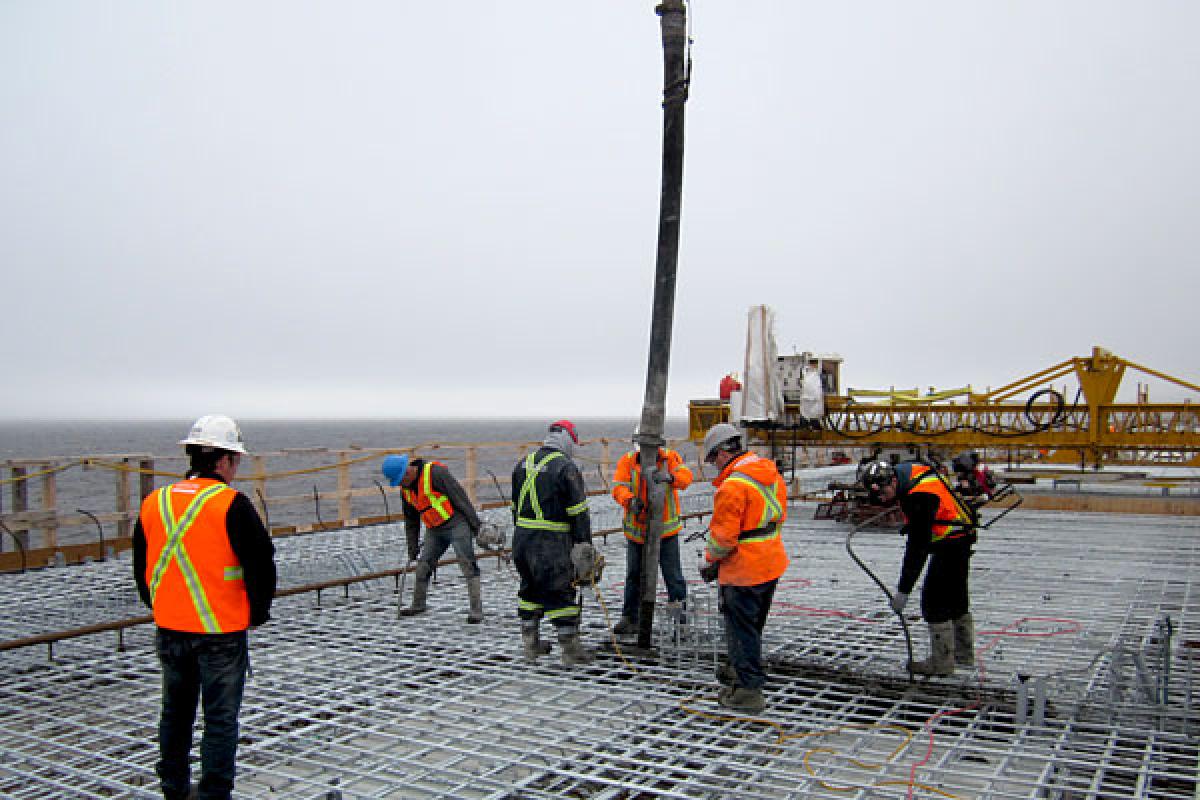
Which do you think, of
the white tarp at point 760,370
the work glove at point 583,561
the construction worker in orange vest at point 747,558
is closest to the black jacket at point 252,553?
the construction worker in orange vest at point 747,558

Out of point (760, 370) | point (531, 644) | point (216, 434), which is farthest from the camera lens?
point (760, 370)

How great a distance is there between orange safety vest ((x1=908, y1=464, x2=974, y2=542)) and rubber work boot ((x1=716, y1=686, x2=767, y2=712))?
164 centimetres

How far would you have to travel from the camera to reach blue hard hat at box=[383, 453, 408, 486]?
7.31 meters

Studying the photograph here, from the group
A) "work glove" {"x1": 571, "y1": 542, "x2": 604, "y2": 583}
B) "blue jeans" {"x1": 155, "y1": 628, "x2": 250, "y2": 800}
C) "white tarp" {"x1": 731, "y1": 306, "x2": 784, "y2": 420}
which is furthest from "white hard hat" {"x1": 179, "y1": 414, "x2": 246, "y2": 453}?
"white tarp" {"x1": 731, "y1": 306, "x2": 784, "y2": 420}

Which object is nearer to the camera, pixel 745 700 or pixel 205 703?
pixel 205 703

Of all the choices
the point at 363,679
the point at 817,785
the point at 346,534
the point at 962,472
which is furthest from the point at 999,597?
the point at 346,534

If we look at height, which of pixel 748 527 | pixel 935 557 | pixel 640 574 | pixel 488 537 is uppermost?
pixel 748 527

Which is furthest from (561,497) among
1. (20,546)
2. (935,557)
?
(20,546)

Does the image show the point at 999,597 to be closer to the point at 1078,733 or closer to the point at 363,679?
the point at 1078,733

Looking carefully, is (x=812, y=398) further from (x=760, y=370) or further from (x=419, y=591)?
(x=419, y=591)

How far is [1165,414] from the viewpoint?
1396 centimetres

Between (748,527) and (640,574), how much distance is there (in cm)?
208

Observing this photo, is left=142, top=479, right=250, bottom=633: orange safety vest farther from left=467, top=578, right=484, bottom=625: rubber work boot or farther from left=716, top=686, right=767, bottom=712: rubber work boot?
left=467, top=578, right=484, bottom=625: rubber work boot

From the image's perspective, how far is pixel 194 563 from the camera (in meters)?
3.70
